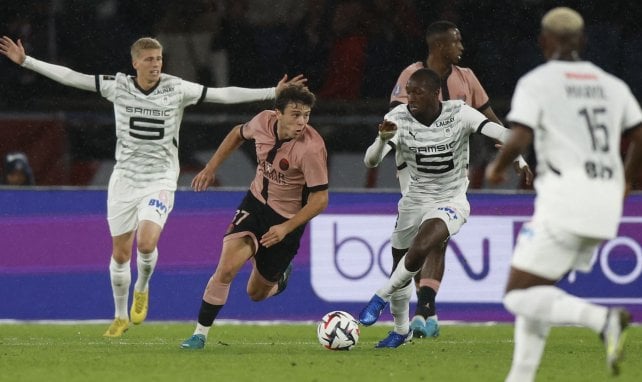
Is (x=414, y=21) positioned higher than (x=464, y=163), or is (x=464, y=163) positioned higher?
(x=414, y=21)

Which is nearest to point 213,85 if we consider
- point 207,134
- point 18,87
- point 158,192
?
point 207,134

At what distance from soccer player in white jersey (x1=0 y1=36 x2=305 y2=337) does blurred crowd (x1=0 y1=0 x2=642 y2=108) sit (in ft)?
11.7

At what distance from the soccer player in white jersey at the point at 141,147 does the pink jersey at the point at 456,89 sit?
1.28m

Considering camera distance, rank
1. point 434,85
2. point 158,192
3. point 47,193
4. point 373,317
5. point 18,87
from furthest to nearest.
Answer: point 18,87, point 47,193, point 158,192, point 434,85, point 373,317

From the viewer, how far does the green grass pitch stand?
28.1 ft

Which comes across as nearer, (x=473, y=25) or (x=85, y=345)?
(x=85, y=345)

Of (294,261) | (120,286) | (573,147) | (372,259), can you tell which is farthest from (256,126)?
(573,147)

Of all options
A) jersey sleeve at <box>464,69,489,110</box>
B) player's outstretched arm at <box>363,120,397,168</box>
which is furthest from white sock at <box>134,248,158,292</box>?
jersey sleeve at <box>464,69,489,110</box>

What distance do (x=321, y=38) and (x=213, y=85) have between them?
50.7 inches

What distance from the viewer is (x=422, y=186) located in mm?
11180

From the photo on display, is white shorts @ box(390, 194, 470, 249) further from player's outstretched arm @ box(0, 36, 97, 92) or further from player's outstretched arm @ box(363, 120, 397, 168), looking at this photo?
player's outstretched arm @ box(0, 36, 97, 92)

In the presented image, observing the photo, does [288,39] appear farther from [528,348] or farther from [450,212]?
[528,348]

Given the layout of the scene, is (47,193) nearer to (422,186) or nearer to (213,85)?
(213,85)

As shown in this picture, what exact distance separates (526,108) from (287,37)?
8831mm
